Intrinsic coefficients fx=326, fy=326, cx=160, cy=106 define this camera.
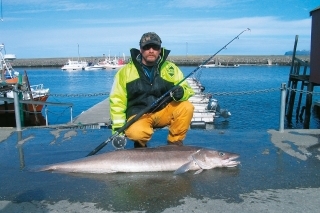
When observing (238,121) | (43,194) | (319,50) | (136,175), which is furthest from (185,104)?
(238,121)

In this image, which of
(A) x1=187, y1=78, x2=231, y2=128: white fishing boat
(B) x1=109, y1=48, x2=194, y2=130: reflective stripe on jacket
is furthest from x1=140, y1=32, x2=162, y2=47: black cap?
(A) x1=187, y1=78, x2=231, y2=128: white fishing boat

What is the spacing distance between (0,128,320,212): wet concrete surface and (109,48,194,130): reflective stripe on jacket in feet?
3.48

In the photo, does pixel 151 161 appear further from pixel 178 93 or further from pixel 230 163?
pixel 178 93

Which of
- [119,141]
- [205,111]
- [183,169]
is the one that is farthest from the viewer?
[205,111]

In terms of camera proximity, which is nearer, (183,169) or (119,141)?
(183,169)

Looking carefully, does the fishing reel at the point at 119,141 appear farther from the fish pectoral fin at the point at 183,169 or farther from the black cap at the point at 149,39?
the black cap at the point at 149,39

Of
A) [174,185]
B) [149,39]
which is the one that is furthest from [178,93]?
[174,185]

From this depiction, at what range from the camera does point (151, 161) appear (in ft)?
14.0

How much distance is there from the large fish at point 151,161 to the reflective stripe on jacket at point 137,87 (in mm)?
627

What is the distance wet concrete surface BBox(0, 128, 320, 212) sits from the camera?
10.9ft

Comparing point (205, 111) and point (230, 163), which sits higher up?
point (230, 163)

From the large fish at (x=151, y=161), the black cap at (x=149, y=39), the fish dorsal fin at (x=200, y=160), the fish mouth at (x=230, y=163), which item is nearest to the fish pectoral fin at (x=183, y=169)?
the large fish at (x=151, y=161)

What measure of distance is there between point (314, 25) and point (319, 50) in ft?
6.22

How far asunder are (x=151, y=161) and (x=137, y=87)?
4.07 ft
